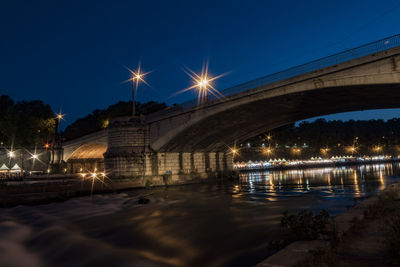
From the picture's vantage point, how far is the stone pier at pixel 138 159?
37.3 metres

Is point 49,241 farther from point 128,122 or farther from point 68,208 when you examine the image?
point 128,122

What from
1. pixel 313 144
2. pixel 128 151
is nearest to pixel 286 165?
pixel 313 144

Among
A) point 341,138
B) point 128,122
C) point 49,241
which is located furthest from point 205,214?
point 341,138

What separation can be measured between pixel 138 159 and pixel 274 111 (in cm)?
1910

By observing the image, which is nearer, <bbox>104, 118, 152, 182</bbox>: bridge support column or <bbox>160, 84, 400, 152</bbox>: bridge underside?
<bbox>160, 84, 400, 152</bbox>: bridge underside

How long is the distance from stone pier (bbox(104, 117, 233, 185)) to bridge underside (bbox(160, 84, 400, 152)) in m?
1.99

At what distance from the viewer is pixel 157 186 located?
1508 inches

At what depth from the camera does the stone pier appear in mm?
37312

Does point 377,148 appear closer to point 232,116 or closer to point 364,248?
point 232,116

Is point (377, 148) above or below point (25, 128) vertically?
below

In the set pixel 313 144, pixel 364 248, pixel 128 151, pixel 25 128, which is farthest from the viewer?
pixel 313 144

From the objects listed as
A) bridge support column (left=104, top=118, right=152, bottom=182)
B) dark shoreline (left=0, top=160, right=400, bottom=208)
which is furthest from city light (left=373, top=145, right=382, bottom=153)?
dark shoreline (left=0, top=160, right=400, bottom=208)

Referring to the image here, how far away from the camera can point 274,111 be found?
3397 centimetres

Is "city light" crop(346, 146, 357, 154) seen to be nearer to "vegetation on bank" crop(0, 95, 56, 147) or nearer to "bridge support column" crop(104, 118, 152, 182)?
"bridge support column" crop(104, 118, 152, 182)
